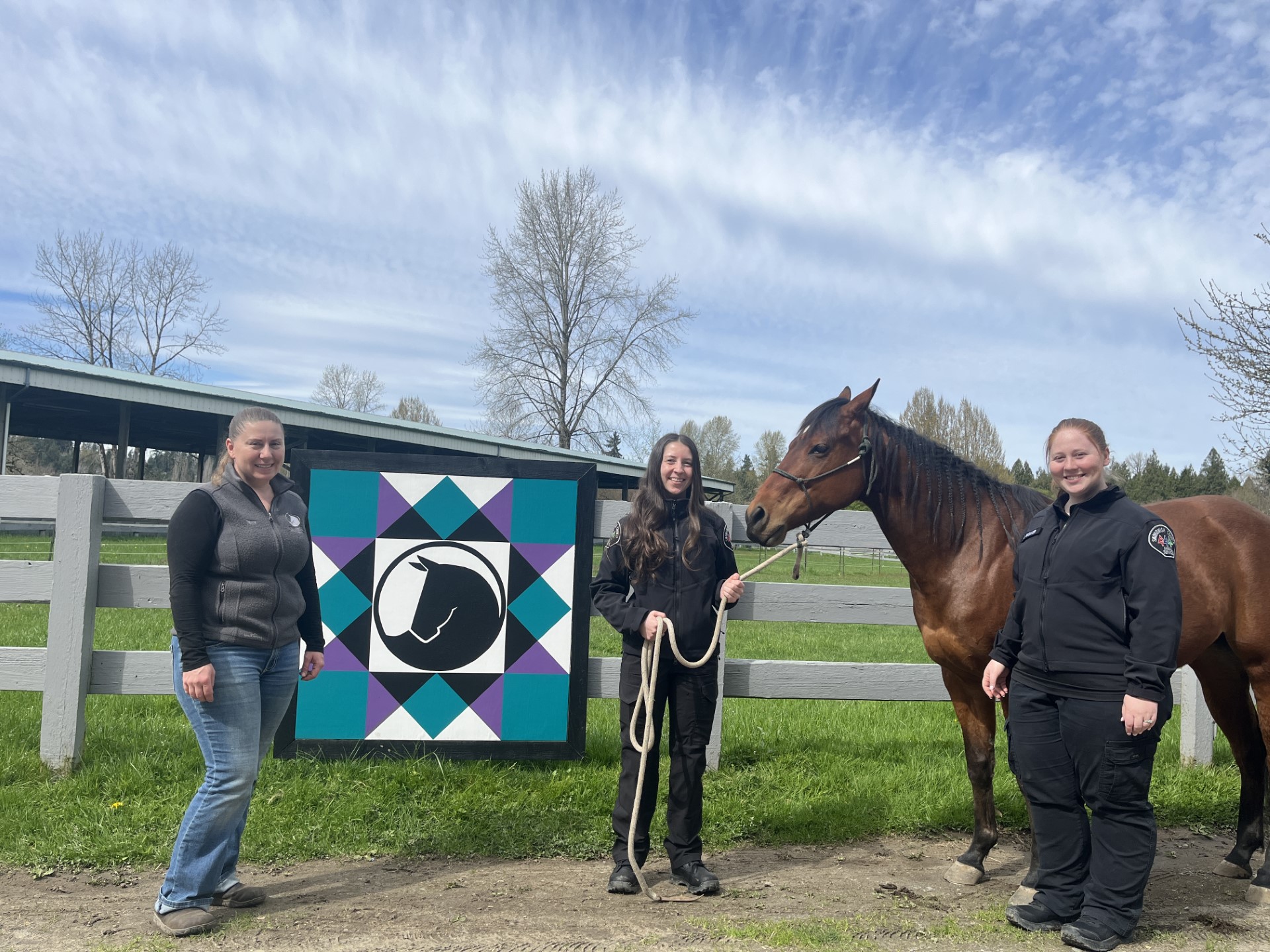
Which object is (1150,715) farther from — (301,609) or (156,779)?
(156,779)

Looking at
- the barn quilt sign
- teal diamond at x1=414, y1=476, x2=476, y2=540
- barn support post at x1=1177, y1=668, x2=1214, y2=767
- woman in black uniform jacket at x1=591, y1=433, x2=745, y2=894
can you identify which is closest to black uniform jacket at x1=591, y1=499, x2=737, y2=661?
woman in black uniform jacket at x1=591, y1=433, x2=745, y2=894

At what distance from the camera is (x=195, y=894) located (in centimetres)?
303

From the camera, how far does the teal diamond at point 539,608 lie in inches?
183

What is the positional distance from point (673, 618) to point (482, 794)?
155 centimetres

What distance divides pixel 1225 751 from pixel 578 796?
4.45m

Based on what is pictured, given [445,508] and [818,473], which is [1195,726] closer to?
[818,473]

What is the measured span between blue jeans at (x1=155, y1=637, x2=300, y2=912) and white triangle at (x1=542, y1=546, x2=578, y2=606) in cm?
181

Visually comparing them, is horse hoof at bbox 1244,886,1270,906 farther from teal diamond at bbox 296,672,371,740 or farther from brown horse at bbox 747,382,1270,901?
teal diamond at bbox 296,672,371,740

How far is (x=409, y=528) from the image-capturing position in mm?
→ 4617

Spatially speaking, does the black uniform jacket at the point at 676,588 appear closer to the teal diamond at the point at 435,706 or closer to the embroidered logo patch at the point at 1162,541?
the teal diamond at the point at 435,706

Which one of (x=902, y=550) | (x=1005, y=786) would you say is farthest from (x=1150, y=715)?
(x=1005, y=786)


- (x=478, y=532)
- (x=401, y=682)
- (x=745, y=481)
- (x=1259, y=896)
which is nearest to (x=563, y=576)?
(x=478, y=532)

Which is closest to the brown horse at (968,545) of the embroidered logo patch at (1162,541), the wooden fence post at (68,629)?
the embroidered logo patch at (1162,541)

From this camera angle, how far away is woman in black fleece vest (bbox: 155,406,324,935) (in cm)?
296
